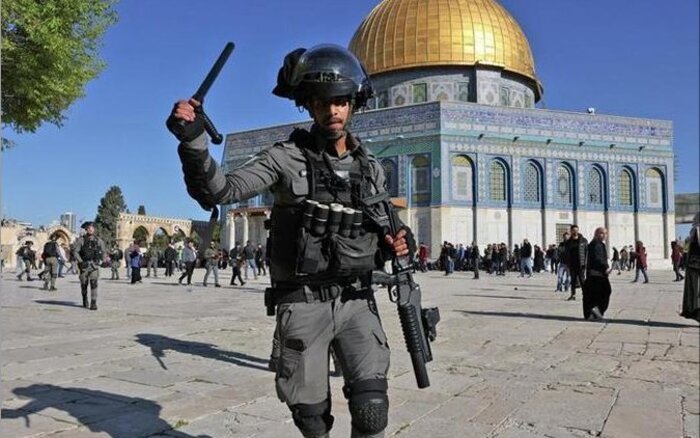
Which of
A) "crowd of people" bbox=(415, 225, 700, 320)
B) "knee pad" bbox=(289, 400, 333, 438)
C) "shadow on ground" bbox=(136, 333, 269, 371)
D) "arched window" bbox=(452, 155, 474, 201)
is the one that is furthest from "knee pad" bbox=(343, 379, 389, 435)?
"arched window" bbox=(452, 155, 474, 201)

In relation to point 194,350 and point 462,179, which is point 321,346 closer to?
point 194,350

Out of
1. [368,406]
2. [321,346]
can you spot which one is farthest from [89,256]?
[368,406]

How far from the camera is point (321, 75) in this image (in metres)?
2.50

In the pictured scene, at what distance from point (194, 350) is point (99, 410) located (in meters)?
2.37

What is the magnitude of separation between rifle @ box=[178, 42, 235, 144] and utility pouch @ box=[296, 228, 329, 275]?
1.59 ft

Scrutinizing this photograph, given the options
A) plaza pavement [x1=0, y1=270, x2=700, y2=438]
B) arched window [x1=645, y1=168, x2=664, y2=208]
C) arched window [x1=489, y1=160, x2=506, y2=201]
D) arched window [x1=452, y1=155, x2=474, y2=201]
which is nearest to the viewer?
plaza pavement [x1=0, y1=270, x2=700, y2=438]

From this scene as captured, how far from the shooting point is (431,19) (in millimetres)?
37094

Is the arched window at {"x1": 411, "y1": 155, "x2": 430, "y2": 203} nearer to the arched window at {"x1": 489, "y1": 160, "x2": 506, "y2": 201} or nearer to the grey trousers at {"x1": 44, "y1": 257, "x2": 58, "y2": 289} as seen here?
the arched window at {"x1": 489, "y1": 160, "x2": 506, "y2": 201}

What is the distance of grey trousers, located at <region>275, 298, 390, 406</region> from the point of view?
7.57ft

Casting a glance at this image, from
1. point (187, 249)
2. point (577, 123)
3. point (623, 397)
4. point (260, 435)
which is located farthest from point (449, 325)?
point (577, 123)

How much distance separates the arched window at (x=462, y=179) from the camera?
33281mm

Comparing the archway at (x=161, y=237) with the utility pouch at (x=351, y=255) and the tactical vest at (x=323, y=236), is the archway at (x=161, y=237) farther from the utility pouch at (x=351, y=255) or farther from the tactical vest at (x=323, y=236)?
the utility pouch at (x=351, y=255)

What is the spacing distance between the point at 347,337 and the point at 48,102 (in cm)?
1141

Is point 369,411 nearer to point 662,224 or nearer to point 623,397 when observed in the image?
point 623,397
